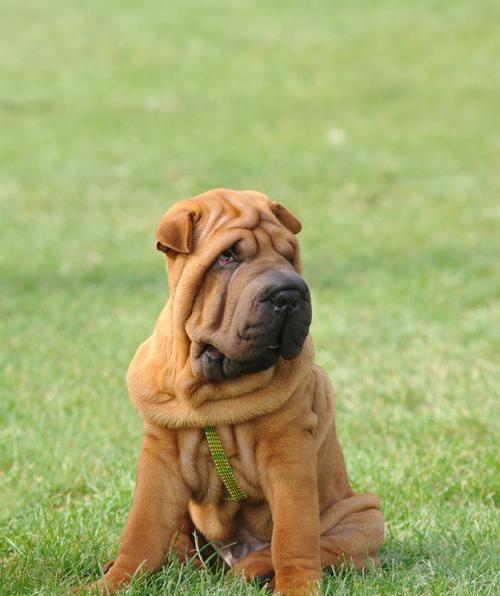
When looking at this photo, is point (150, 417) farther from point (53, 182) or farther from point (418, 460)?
point (53, 182)

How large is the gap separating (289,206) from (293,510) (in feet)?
27.9

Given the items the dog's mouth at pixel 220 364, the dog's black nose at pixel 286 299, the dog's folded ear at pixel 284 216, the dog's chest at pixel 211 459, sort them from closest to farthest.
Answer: the dog's black nose at pixel 286 299
the dog's mouth at pixel 220 364
the dog's chest at pixel 211 459
the dog's folded ear at pixel 284 216

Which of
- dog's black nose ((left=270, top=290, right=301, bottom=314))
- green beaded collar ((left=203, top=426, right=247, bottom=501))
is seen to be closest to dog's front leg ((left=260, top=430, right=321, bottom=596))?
green beaded collar ((left=203, top=426, right=247, bottom=501))

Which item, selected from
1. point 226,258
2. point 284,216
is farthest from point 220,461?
point 284,216

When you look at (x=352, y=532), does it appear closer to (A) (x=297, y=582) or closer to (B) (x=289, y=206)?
(A) (x=297, y=582)

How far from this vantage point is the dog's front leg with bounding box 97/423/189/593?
3807 mm

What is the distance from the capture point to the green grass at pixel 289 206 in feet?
16.1

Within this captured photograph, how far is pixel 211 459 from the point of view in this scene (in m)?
3.81

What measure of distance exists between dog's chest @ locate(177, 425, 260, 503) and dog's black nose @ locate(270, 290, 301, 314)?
19.0 inches

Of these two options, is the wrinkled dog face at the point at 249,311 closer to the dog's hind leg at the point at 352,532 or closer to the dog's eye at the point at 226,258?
the dog's eye at the point at 226,258

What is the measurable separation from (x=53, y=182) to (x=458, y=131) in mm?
5617

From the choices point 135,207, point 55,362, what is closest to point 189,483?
point 55,362

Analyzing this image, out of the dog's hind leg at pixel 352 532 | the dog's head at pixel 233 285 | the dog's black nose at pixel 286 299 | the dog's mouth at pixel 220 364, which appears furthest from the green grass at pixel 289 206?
the dog's black nose at pixel 286 299

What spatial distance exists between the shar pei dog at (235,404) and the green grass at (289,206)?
209 mm
